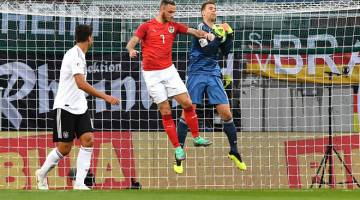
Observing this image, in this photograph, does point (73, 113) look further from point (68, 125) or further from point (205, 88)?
point (205, 88)

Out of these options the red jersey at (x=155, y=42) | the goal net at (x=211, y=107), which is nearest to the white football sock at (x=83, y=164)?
the red jersey at (x=155, y=42)

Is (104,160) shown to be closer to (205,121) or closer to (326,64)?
(205,121)

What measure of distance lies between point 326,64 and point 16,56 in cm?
575

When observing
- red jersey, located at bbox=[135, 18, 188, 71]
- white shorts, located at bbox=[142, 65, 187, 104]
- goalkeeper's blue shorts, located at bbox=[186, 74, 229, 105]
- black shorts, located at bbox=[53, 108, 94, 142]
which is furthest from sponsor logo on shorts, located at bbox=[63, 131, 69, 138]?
goalkeeper's blue shorts, located at bbox=[186, 74, 229, 105]

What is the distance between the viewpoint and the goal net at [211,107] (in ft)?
52.9

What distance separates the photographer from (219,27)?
1250cm

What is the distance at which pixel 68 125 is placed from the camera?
11281mm

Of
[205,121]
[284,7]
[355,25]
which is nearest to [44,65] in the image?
[205,121]

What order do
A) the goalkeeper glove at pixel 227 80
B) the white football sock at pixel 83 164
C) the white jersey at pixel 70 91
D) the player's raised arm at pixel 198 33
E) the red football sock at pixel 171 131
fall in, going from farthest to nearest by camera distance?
the goalkeeper glove at pixel 227 80 < the player's raised arm at pixel 198 33 < the red football sock at pixel 171 131 < the white football sock at pixel 83 164 < the white jersey at pixel 70 91

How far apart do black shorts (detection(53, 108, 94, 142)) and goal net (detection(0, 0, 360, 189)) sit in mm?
4763

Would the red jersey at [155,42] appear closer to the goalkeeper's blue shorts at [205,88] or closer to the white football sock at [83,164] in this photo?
the goalkeeper's blue shorts at [205,88]

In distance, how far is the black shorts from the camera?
37.0 feet

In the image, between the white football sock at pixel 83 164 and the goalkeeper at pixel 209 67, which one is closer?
the white football sock at pixel 83 164

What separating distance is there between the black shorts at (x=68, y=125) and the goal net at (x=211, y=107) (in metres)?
4.76
